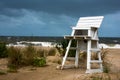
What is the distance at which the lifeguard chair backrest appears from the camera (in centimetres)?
1212

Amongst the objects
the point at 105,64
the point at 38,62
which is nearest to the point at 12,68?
the point at 38,62

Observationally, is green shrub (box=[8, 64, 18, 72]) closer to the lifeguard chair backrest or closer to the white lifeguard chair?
the white lifeguard chair

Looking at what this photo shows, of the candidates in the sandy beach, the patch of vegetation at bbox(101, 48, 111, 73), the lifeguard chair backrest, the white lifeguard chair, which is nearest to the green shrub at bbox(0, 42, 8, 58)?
the sandy beach

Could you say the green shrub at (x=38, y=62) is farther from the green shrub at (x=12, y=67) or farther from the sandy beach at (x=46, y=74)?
the green shrub at (x=12, y=67)

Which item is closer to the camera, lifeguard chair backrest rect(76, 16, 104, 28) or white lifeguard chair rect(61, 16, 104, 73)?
white lifeguard chair rect(61, 16, 104, 73)

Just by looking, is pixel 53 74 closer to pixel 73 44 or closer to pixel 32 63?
pixel 32 63

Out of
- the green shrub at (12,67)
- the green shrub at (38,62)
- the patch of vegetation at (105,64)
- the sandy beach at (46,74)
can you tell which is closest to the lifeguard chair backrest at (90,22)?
the patch of vegetation at (105,64)

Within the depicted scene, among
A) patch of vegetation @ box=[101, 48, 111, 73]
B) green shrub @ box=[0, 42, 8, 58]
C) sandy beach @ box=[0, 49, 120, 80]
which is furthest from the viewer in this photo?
green shrub @ box=[0, 42, 8, 58]

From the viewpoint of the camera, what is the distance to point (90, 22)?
40.9ft

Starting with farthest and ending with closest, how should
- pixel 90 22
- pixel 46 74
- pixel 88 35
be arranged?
pixel 90 22, pixel 88 35, pixel 46 74

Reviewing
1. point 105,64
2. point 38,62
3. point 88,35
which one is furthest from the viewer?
point 105,64

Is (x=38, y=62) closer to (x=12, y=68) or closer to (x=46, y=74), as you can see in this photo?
(x=12, y=68)

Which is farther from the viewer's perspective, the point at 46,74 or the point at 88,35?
the point at 88,35

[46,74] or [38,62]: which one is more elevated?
[38,62]
